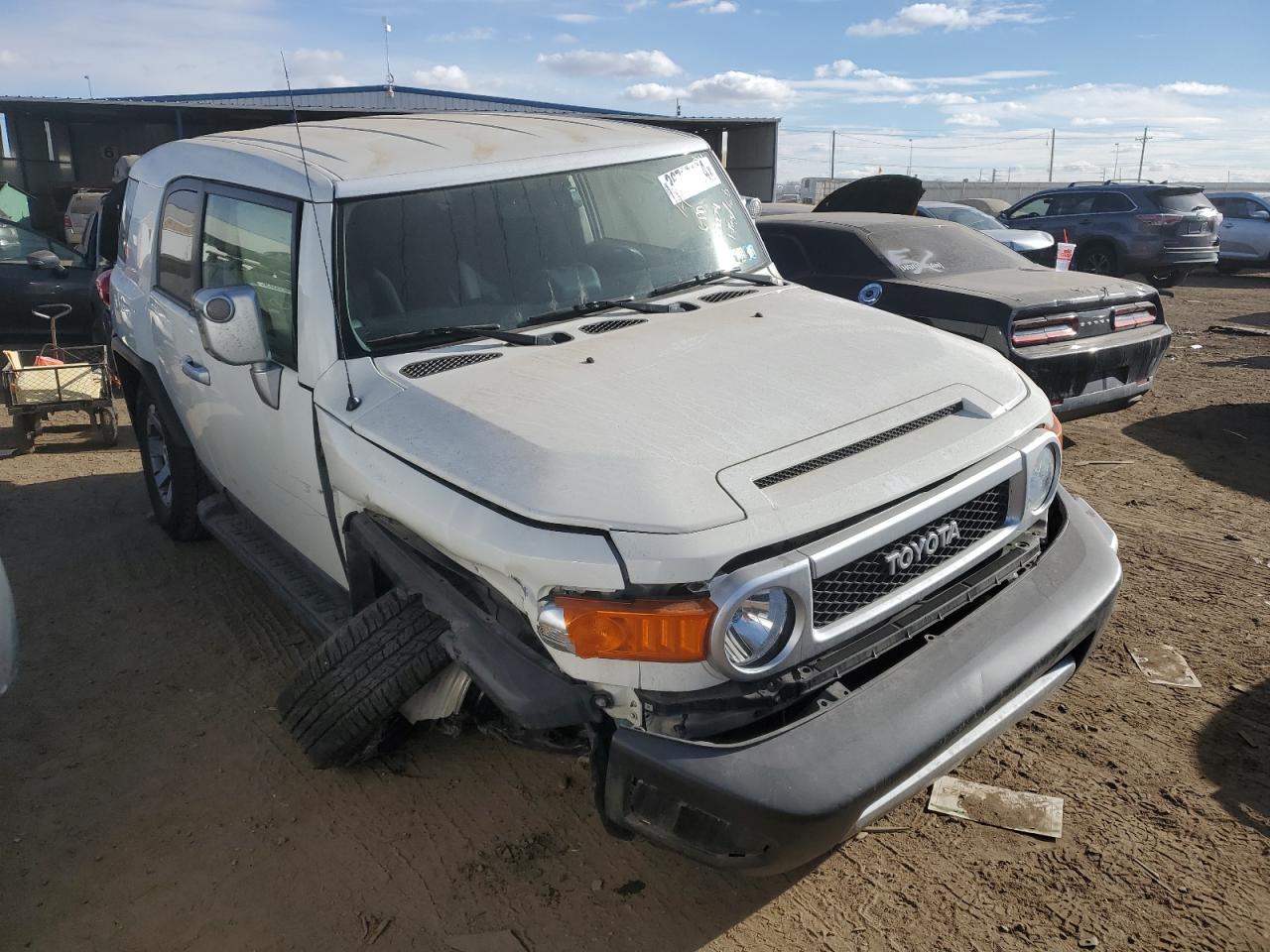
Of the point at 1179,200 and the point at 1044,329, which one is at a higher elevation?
the point at 1179,200

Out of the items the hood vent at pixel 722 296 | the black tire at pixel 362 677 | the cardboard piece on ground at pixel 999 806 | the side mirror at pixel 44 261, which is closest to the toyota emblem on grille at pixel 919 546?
the cardboard piece on ground at pixel 999 806

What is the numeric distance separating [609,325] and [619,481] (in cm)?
115

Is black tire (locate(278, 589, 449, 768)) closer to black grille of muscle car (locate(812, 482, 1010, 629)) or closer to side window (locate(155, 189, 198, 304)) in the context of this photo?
black grille of muscle car (locate(812, 482, 1010, 629))

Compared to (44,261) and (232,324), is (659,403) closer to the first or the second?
(232,324)

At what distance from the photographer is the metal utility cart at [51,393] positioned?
6.70 meters

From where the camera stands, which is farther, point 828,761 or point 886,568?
point 886,568

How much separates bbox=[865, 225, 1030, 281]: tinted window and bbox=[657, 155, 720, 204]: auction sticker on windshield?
114 inches

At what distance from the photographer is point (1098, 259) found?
1504cm

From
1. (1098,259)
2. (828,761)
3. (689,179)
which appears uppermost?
(689,179)

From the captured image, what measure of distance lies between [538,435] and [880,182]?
7861mm

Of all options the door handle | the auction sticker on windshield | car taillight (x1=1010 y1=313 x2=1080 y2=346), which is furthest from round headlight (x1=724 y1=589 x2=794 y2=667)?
car taillight (x1=1010 y1=313 x2=1080 y2=346)

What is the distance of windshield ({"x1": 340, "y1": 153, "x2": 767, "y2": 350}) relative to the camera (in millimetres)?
2988

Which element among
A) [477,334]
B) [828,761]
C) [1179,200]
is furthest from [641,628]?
[1179,200]

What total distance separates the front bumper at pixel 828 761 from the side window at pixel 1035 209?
1565cm
